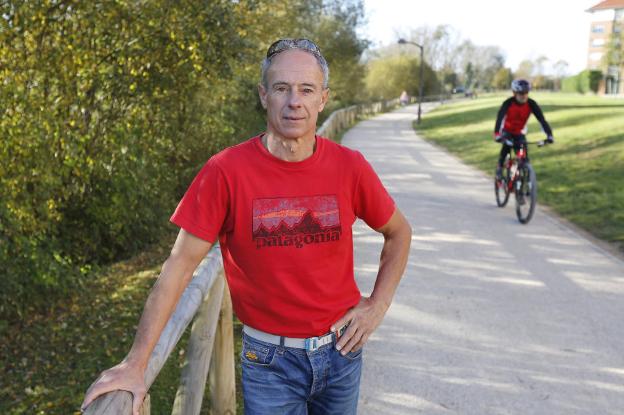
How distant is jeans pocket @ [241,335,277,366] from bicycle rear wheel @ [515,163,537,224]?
743 centimetres

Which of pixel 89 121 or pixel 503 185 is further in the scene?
pixel 503 185

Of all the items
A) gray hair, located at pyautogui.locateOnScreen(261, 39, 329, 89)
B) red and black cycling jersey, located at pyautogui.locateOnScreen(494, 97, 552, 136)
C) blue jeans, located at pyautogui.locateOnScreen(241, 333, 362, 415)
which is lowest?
blue jeans, located at pyautogui.locateOnScreen(241, 333, 362, 415)

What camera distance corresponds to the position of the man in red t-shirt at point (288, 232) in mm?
2129

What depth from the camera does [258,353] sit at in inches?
88.9

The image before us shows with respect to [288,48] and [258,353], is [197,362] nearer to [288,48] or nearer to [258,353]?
[258,353]

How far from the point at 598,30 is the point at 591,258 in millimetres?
97916

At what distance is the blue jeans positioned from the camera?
224 centimetres

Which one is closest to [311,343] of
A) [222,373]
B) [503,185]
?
[222,373]

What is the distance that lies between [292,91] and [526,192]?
7.64m

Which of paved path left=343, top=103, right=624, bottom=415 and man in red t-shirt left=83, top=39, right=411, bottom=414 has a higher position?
man in red t-shirt left=83, top=39, right=411, bottom=414

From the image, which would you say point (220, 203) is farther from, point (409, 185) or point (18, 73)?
point (409, 185)

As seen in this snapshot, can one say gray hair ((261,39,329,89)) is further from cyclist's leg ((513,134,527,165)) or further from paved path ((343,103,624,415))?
cyclist's leg ((513,134,527,165))

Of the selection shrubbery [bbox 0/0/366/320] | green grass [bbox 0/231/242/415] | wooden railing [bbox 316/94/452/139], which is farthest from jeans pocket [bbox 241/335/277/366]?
wooden railing [bbox 316/94/452/139]

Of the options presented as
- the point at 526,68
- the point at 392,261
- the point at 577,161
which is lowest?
the point at 577,161
